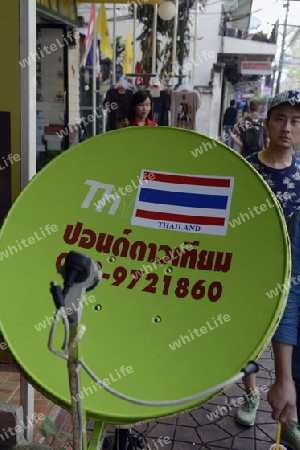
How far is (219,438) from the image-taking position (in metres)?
2.80

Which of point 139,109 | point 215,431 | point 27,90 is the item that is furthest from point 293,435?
point 139,109

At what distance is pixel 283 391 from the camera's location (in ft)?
5.17

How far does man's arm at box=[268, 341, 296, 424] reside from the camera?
5.14 feet

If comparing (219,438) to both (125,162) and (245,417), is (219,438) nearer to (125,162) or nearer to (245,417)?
(245,417)

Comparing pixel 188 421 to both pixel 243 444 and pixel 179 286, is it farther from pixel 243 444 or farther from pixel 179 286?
pixel 179 286

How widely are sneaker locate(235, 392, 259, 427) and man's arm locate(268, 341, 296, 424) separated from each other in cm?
137

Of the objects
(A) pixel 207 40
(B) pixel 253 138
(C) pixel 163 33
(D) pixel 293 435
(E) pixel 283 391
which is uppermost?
(A) pixel 207 40

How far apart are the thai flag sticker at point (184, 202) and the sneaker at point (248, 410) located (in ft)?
5.97

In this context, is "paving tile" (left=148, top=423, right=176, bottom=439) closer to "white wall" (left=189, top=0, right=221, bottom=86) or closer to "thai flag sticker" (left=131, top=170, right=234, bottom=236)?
"thai flag sticker" (left=131, top=170, right=234, bottom=236)

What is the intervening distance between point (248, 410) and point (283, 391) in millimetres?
1453

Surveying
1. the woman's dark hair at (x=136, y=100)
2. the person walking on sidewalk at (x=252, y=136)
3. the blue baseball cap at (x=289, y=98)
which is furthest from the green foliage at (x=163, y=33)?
the blue baseball cap at (x=289, y=98)

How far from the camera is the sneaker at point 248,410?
9.47ft

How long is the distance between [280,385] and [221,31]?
1691cm

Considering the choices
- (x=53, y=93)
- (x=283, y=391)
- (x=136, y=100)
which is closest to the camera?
(x=283, y=391)
